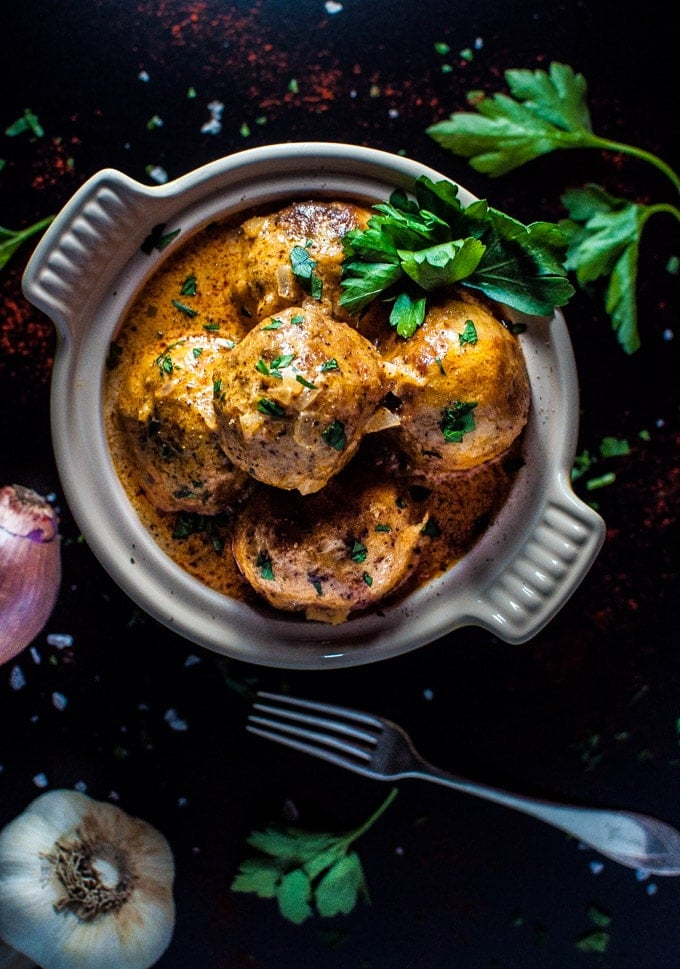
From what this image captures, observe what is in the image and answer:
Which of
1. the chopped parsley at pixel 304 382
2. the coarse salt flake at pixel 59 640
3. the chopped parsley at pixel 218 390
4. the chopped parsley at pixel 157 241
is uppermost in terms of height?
the chopped parsley at pixel 157 241

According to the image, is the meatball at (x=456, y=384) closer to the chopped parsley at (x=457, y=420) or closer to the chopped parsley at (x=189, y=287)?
the chopped parsley at (x=457, y=420)

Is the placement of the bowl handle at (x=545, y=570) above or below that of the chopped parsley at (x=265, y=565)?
below

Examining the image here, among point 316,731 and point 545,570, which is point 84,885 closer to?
point 316,731

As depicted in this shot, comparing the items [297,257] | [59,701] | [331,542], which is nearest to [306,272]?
[297,257]

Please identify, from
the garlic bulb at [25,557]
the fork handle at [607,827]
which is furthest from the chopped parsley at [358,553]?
the garlic bulb at [25,557]

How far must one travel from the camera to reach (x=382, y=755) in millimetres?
2209

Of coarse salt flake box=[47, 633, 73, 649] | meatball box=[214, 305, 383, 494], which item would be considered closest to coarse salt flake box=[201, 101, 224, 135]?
meatball box=[214, 305, 383, 494]

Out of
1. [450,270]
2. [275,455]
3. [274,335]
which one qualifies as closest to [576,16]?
[450,270]

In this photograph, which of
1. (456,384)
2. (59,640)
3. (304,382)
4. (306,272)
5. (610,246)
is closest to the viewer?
(304,382)

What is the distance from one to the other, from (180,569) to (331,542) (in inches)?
16.1

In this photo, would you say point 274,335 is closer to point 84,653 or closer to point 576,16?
point 84,653

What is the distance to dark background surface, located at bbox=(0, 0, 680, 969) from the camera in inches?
85.3

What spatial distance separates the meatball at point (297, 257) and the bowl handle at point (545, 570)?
2.05 feet

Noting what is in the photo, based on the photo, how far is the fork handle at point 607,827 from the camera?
2.22 metres
